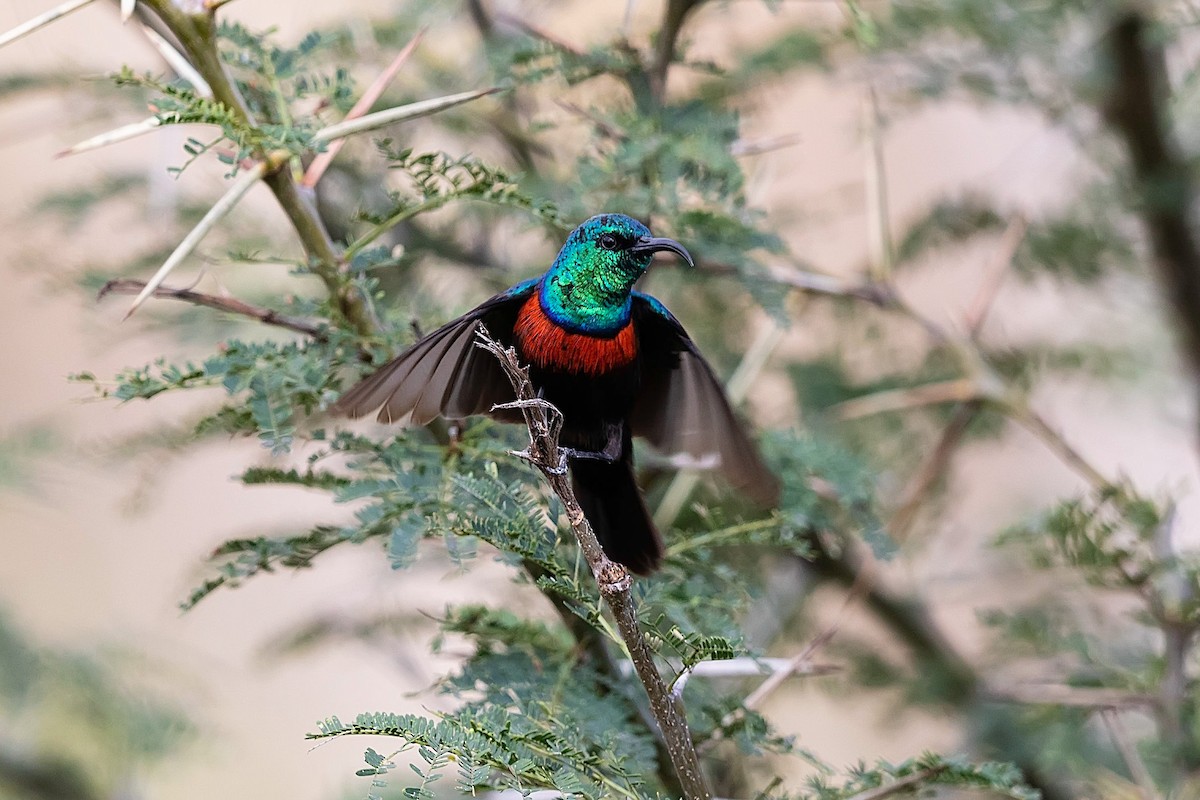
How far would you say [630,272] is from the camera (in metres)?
1.03

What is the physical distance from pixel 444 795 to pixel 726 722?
0.55m

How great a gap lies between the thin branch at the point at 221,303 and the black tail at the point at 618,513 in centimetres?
30

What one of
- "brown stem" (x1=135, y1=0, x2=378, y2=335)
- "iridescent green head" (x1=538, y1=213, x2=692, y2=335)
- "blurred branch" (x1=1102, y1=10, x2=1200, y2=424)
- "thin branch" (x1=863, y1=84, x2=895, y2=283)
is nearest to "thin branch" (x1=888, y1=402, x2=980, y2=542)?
"thin branch" (x1=863, y1=84, x2=895, y2=283)

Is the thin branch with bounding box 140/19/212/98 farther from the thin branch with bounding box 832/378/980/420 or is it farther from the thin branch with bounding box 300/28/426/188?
the thin branch with bounding box 832/378/980/420

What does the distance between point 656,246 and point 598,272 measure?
0.21ft

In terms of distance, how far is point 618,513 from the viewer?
1.06m

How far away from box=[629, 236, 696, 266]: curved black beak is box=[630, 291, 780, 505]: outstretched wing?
0.27 ft

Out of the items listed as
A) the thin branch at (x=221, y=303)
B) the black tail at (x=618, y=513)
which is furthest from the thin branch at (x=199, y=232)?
the black tail at (x=618, y=513)

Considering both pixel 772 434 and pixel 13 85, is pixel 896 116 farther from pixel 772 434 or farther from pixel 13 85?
pixel 13 85

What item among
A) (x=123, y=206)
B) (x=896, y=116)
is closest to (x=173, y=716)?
(x=123, y=206)

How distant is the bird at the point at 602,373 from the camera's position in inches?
39.8

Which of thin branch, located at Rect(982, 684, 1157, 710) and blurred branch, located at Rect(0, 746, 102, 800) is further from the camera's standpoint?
blurred branch, located at Rect(0, 746, 102, 800)

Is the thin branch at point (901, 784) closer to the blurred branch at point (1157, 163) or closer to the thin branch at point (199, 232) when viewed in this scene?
the thin branch at point (199, 232)

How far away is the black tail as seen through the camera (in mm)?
1015
